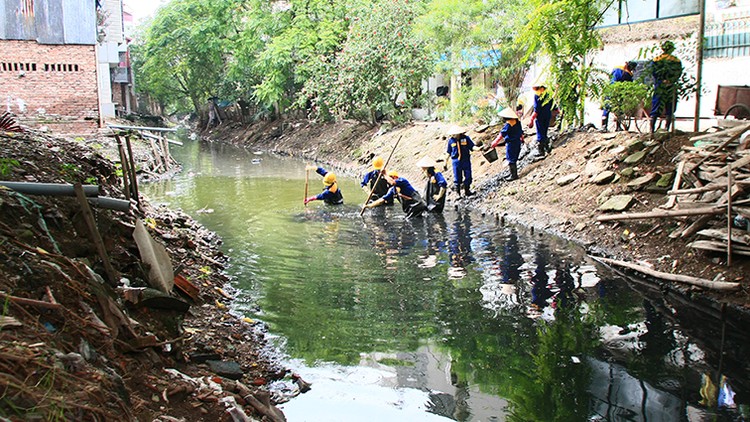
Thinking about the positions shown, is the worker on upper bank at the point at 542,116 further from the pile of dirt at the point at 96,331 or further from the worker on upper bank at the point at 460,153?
the pile of dirt at the point at 96,331

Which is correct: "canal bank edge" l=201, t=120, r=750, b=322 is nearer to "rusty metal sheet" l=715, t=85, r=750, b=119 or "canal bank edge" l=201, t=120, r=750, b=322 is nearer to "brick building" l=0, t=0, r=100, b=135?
"rusty metal sheet" l=715, t=85, r=750, b=119

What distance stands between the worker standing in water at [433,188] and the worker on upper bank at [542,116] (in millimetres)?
2825

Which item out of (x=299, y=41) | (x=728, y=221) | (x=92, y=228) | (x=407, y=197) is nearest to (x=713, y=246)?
(x=728, y=221)

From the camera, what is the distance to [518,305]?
9.47 m

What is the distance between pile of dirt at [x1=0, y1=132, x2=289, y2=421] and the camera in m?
4.20

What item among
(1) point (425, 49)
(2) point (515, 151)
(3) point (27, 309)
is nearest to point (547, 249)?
(2) point (515, 151)

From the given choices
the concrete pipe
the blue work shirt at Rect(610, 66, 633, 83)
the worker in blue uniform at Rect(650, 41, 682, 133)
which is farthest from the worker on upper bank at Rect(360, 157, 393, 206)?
the concrete pipe

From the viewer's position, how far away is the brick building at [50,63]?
820 inches

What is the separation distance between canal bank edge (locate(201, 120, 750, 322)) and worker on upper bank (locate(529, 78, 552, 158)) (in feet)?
0.93

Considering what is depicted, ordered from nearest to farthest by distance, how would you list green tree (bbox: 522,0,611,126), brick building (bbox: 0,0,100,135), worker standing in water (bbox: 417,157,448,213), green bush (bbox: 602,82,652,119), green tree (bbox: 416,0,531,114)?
green bush (bbox: 602,82,652,119)
green tree (bbox: 522,0,611,126)
worker standing in water (bbox: 417,157,448,213)
green tree (bbox: 416,0,531,114)
brick building (bbox: 0,0,100,135)

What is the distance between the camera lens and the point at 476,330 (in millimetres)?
8562

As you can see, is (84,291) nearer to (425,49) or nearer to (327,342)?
(327,342)

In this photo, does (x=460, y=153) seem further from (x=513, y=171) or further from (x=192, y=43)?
(x=192, y=43)

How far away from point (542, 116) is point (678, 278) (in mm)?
7719
